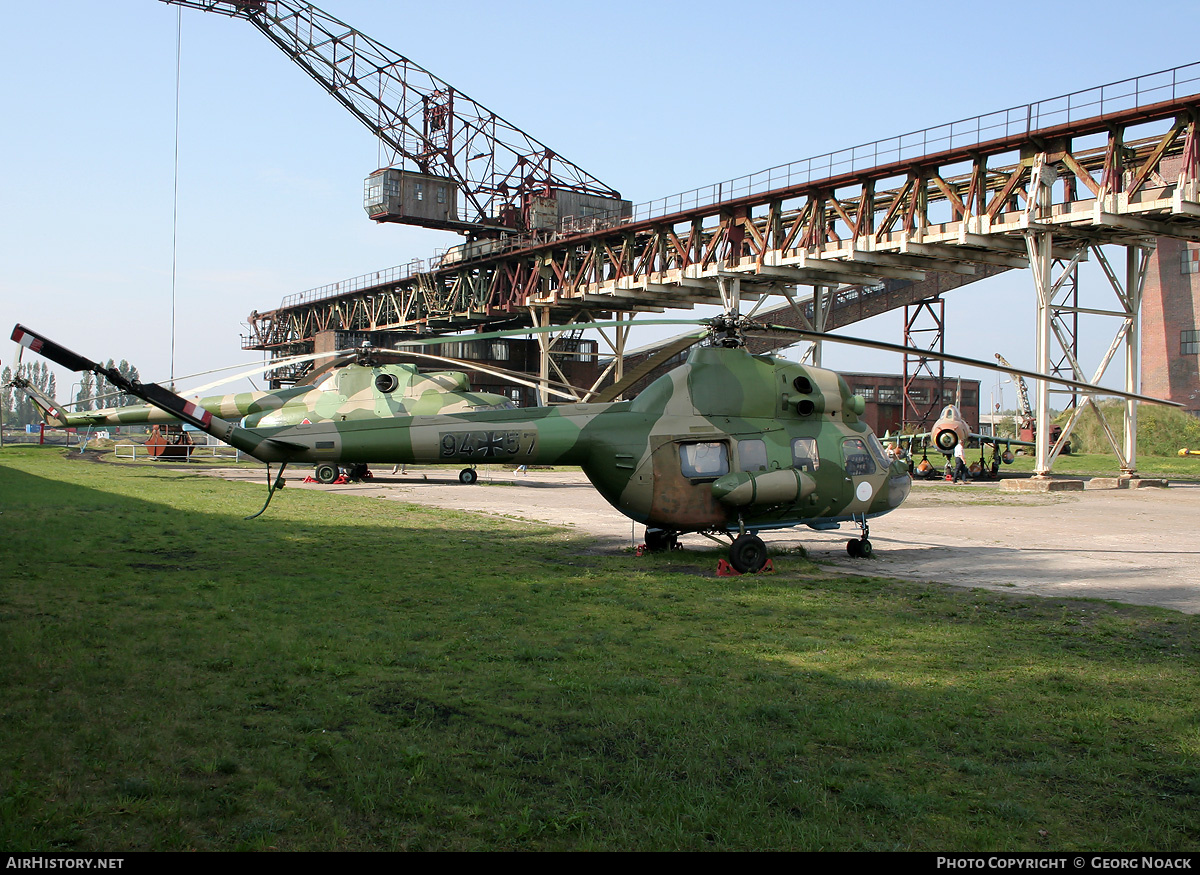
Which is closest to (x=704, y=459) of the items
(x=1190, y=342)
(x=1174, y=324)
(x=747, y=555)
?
(x=747, y=555)

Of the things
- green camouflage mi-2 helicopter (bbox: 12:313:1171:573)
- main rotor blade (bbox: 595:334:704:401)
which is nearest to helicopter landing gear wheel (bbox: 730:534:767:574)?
green camouflage mi-2 helicopter (bbox: 12:313:1171:573)

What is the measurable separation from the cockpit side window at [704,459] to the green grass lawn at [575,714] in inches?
88.8

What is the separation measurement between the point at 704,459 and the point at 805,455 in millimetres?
1739

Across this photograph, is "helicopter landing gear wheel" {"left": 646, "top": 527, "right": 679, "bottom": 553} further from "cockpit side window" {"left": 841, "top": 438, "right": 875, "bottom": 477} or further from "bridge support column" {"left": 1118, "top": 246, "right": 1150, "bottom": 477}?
"bridge support column" {"left": 1118, "top": 246, "right": 1150, "bottom": 477}

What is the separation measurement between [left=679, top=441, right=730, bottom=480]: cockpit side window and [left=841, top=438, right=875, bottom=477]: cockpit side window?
2.14 metres

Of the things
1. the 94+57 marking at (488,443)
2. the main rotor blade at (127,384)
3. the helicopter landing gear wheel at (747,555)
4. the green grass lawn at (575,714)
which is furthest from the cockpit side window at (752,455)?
the main rotor blade at (127,384)

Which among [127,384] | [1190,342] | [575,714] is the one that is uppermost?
[1190,342]

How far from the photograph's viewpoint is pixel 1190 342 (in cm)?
6506

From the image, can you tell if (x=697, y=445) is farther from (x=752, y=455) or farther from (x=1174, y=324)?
(x=1174, y=324)

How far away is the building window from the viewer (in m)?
64.6

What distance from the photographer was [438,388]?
28203 mm

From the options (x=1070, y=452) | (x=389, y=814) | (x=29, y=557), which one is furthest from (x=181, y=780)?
(x=1070, y=452)

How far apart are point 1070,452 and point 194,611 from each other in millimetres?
58385
